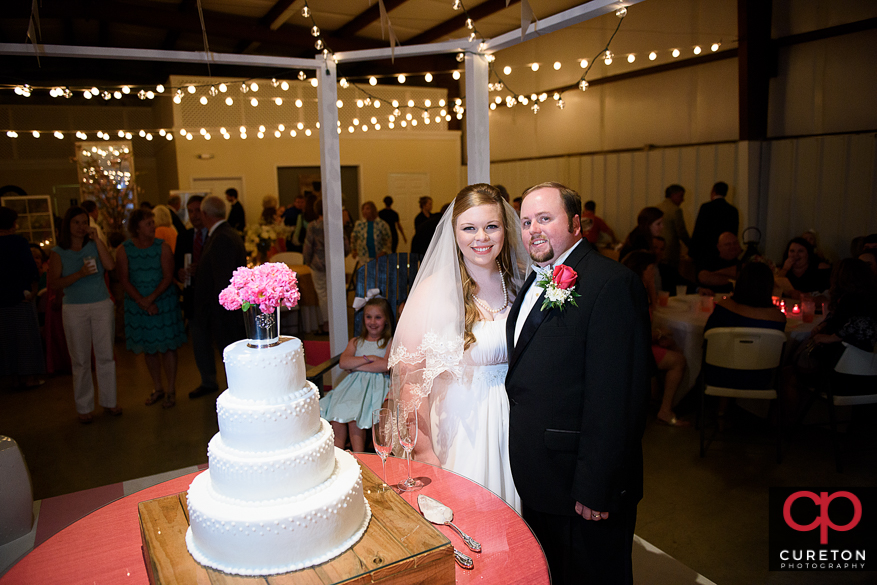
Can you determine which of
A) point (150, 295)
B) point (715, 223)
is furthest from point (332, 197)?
point (715, 223)

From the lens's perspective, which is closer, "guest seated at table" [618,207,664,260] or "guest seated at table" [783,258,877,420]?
"guest seated at table" [783,258,877,420]

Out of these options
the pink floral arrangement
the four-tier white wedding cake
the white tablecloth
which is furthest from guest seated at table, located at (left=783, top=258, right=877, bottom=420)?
the pink floral arrangement

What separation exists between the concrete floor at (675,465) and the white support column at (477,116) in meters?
2.17

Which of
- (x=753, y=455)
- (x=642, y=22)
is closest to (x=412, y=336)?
(x=753, y=455)

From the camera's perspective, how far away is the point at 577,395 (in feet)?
6.40

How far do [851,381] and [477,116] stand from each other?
2.81 meters

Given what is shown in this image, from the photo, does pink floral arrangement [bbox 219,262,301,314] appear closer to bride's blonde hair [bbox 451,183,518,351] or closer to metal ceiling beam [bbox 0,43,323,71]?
bride's blonde hair [bbox 451,183,518,351]

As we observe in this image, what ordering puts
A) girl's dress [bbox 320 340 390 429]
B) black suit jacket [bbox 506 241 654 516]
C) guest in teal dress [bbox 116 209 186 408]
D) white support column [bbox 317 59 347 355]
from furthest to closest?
guest in teal dress [bbox 116 209 186 408], white support column [bbox 317 59 347 355], girl's dress [bbox 320 340 390 429], black suit jacket [bbox 506 241 654 516]

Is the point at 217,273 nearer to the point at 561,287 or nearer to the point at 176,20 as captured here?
the point at 561,287

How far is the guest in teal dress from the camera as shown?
16.0 ft

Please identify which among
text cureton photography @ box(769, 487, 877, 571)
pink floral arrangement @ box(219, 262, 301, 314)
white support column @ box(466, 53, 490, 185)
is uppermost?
white support column @ box(466, 53, 490, 185)

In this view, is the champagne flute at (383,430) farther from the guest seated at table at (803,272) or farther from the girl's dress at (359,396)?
the guest seated at table at (803,272)

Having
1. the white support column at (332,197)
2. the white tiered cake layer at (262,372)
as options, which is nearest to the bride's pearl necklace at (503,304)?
the white tiered cake layer at (262,372)

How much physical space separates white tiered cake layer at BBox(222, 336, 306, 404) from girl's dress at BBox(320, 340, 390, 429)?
2.09 metres
